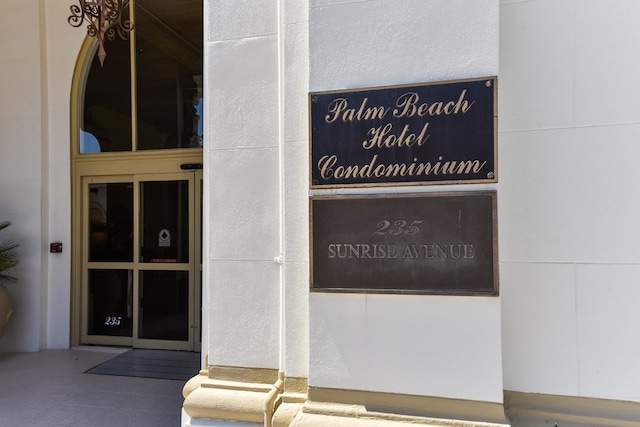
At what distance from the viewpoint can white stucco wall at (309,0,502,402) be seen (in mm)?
2291

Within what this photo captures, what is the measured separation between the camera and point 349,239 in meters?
2.43

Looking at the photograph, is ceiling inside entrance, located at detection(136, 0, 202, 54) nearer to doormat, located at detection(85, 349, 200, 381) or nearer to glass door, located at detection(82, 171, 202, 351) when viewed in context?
glass door, located at detection(82, 171, 202, 351)

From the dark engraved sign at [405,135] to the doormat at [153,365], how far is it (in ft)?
11.9

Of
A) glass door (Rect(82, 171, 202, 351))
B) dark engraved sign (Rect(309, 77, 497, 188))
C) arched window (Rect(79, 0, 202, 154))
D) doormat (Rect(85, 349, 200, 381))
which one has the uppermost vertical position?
arched window (Rect(79, 0, 202, 154))

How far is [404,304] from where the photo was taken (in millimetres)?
2367

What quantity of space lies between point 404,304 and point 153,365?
4155mm

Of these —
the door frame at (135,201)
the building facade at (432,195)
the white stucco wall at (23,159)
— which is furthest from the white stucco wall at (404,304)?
the white stucco wall at (23,159)

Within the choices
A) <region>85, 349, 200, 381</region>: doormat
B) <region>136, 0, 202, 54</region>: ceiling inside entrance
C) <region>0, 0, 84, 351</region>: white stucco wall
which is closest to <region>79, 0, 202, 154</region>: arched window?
<region>136, 0, 202, 54</region>: ceiling inside entrance

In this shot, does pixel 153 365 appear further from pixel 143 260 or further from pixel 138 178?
pixel 138 178

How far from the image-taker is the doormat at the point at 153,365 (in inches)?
195

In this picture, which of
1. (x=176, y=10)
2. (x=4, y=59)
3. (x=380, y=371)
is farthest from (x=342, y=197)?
(x=4, y=59)

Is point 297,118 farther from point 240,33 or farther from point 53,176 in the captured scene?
point 53,176

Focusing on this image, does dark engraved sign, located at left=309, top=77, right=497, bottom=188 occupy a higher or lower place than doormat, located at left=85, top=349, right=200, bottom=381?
higher

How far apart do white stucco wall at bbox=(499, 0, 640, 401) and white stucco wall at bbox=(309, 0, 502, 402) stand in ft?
1.10
